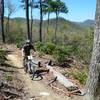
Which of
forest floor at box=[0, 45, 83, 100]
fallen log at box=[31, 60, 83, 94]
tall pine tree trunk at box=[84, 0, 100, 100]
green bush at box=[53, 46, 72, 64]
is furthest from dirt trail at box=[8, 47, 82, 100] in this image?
green bush at box=[53, 46, 72, 64]

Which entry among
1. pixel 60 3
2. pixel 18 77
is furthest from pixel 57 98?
pixel 60 3

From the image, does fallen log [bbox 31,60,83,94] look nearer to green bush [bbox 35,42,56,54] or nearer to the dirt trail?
the dirt trail

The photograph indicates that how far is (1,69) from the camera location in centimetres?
1569

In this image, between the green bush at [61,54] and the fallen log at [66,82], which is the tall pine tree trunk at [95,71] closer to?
the fallen log at [66,82]

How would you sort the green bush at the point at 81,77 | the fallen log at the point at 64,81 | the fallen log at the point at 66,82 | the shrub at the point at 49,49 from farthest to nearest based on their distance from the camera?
the shrub at the point at 49,49
the green bush at the point at 81,77
the fallen log at the point at 64,81
the fallen log at the point at 66,82

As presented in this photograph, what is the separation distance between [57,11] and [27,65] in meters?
33.8

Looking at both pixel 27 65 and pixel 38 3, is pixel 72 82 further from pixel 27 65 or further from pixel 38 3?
pixel 38 3

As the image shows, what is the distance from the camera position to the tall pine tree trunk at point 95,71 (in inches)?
304

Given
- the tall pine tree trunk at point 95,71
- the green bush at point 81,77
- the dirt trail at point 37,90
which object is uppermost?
the tall pine tree trunk at point 95,71

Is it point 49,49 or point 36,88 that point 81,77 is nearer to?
point 36,88

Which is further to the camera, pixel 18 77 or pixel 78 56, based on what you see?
pixel 78 56

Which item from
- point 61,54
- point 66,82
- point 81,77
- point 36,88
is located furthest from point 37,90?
point 61,54

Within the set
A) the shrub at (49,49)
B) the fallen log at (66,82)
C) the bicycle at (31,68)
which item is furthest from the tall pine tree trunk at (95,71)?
the shrub at (49,49)

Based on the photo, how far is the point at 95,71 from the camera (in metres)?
8.07
